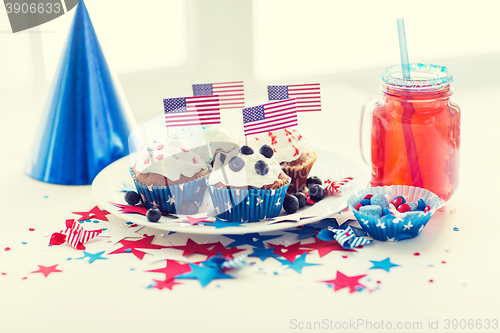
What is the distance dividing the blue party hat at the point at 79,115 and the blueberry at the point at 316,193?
65cm

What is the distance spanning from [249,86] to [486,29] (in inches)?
53.9

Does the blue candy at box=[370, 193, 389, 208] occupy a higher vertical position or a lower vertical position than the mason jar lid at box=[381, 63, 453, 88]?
lower

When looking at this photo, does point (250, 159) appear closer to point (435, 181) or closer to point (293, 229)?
point (293, 229)

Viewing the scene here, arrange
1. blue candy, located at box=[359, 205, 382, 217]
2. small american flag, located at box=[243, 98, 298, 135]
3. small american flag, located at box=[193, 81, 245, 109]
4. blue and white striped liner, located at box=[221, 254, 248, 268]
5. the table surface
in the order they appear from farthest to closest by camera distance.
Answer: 1. small american flag, located at box=[193, 81, 245, 109]
2. small american flag, located at box=[243, 98, 298, 135]
3. blue candy, located at box=[359, 205, 382, 217]
4. blue and white striped liner, located at box=[221, 254, 248, 268]
5. the table surface

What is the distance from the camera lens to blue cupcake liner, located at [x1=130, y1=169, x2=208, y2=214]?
4.75ft

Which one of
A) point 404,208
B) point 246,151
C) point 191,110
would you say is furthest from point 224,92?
point 404,208

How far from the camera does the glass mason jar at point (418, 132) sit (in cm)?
139

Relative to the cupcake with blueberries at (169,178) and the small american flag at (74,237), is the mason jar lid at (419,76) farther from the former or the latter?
the small american flag at (74,237)

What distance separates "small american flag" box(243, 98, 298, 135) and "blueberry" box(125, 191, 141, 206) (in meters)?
0.33

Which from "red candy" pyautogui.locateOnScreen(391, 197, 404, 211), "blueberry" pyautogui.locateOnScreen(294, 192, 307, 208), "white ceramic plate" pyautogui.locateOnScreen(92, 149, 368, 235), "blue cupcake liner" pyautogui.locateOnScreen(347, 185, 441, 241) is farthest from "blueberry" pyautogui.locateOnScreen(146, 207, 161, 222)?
"red candy" pyautogui.locateOnScreen(391, 197, 404, 211)

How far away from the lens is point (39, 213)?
1537 millimetres

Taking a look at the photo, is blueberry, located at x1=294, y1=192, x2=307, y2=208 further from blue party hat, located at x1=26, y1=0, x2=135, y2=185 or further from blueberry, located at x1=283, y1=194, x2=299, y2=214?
blue party hat, located at x1=26, y1=0, x2=135, y2=185

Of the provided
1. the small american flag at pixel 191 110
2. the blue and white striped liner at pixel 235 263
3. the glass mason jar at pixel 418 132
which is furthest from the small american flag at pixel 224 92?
the blue and white striped liner at pixel 235 263

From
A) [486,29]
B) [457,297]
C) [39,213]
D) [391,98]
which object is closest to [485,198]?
[391,98]
